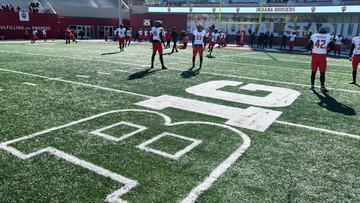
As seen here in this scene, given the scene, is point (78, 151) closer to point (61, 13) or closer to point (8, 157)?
point (8, 157)

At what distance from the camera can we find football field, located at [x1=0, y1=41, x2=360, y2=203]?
10.3ft

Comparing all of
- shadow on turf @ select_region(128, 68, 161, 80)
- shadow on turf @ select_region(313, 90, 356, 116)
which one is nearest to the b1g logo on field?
shadow on turf @ select_region(313, 90, 356, 116)

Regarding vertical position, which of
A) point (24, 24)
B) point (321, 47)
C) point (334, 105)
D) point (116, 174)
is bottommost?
point (116, 174)

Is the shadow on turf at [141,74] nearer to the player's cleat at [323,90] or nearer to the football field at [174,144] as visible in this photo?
the football field at [174,144]

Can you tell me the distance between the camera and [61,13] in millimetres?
39125

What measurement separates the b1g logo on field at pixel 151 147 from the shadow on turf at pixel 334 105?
1.54m

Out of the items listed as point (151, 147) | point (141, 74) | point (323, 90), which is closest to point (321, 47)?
point (323, 90)

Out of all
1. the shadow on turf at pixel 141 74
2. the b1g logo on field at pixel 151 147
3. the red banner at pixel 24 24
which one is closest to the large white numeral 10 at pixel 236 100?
the b1g logo on field at pixel 151 147

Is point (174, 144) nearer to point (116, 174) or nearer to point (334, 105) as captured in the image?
point (116, 174)

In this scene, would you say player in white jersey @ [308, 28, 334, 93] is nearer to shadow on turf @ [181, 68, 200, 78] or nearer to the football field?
the football field

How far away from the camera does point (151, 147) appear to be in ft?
13.7

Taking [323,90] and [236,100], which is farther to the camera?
[323,90]

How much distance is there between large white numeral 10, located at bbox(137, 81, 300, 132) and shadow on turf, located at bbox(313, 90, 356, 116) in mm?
675

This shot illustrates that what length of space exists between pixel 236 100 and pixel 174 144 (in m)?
3.17
